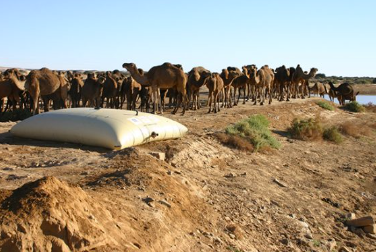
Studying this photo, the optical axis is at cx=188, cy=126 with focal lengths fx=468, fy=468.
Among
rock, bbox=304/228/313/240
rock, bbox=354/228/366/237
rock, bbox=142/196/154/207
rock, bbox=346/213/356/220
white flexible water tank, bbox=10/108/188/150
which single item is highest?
white flexible water tank, bbox=10/108/188/150

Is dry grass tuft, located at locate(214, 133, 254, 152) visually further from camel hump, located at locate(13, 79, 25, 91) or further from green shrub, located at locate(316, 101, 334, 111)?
green shrub, located at locate(316, 101, 334, 111)

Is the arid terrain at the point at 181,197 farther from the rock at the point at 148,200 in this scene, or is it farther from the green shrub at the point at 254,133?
the green shrub at the point at 254,133

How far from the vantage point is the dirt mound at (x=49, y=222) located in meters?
5.15

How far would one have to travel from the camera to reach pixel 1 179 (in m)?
8.25

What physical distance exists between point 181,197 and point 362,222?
15.7ft

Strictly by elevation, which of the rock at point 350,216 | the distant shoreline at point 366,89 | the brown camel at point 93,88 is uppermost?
the brown camel at point 93,88

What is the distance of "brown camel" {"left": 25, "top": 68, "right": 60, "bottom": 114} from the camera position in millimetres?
18609

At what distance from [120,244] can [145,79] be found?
14.8 metres

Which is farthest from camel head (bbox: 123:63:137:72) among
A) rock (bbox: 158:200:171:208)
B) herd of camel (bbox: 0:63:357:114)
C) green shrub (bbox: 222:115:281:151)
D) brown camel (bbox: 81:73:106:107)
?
rock (bbox: 158:200:171:208)

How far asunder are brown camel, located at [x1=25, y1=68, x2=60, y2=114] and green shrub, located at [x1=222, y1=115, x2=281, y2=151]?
7.82 metres


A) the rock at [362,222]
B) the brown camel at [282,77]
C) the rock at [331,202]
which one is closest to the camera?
the rock at [362,222]

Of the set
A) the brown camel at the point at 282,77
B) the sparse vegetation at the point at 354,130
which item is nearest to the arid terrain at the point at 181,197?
the sparse vegetation at the point at 354,130

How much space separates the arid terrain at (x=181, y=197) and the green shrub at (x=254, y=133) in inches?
15.4

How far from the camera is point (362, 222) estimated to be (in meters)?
10.9
